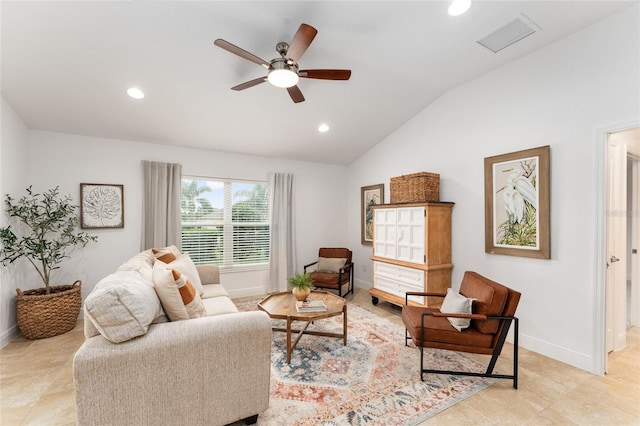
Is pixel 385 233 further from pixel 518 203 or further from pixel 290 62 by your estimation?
pixel 290 62

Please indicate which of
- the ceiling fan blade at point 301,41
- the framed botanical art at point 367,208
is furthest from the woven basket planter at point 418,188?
the ceiling fan blade at point 301,41

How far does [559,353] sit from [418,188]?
220 centimetres

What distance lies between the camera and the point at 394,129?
182 inches

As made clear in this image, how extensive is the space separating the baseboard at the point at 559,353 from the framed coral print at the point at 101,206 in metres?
5.21

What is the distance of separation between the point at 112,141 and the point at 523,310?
557 cm

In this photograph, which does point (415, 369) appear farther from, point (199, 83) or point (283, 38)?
point (199, 83)

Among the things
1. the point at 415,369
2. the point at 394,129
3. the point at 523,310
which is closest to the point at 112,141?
the point at 394,129

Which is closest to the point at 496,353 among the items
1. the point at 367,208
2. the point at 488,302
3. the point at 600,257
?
the point at 488,302

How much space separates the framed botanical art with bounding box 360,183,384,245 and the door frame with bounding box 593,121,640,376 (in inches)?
114

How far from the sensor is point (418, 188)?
12.1 feet

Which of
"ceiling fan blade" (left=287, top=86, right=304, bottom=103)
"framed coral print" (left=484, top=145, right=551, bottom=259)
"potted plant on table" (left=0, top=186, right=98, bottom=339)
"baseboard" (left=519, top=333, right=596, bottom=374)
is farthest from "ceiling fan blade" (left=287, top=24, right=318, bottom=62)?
"baseboard" (left=519, top=333, right=596, bottom=374)

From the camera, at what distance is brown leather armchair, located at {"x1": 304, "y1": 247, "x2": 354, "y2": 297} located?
4.47 meters

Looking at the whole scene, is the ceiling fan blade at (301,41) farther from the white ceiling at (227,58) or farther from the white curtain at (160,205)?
the white curtain at (160,205)

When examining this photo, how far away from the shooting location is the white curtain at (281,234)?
4.95m
